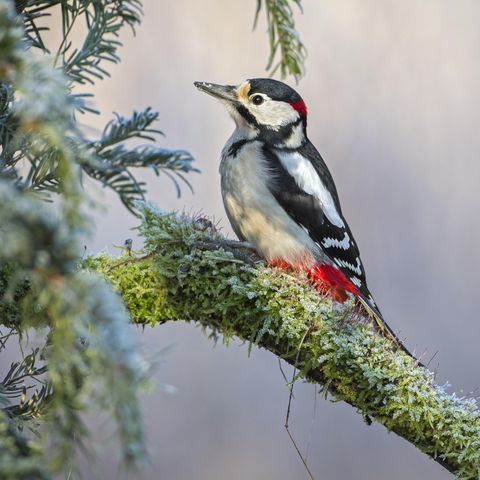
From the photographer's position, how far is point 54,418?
0.51 meters

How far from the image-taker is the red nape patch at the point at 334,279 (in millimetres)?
2021

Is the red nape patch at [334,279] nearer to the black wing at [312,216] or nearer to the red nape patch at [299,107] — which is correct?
the black wing at [312,216]

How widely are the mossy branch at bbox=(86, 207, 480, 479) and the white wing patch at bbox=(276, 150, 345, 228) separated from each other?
27.9 inches

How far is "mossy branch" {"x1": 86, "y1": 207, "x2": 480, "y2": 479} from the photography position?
131cm

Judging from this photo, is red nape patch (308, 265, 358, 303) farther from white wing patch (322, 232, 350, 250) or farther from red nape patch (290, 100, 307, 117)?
red nape patch (290, 100, 307, 117)

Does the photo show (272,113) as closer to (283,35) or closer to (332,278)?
(332,278)

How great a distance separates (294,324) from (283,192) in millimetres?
793

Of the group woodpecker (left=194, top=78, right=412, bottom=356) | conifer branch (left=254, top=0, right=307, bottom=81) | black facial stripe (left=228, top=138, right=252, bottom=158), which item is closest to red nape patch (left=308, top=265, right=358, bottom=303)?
woodpecker (left=194, top=78, right=412, bottom=356)

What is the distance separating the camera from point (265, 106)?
226 centimetres

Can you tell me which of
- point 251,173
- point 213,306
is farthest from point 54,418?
point 251,173

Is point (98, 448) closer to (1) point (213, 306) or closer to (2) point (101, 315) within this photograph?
(2) point (101, 315)

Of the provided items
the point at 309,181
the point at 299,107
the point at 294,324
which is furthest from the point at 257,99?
the point at 294,324

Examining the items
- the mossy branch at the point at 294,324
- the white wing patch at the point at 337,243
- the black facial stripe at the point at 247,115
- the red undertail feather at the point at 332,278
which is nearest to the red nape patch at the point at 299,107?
the black facial stripe at the point at 247,115

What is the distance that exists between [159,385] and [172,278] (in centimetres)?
97
